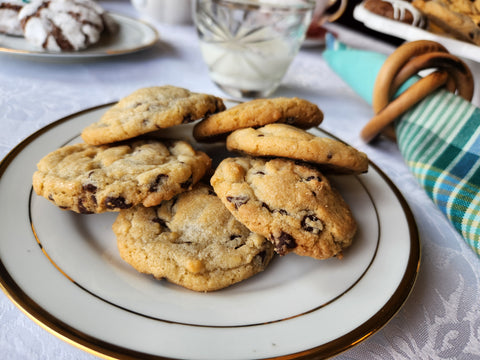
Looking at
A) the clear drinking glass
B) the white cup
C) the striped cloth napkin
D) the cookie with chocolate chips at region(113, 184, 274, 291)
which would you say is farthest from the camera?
the white cup

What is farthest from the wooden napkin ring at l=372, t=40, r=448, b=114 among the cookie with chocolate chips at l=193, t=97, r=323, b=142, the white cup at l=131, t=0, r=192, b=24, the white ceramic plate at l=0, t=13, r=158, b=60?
the white cup at l=131, t=0, r=192, b=24

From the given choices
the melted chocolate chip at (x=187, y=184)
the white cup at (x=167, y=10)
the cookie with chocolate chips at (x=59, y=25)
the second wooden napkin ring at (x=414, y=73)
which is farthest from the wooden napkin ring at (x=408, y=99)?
the white cup at (x=167, y=10)

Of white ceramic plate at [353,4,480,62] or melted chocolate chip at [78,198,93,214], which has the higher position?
white ceramic plate at [353,4,480,62]

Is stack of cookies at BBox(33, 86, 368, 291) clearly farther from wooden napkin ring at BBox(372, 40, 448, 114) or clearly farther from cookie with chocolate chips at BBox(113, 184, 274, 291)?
wooden napkin ring at BBox(372, 40, 448, 114)

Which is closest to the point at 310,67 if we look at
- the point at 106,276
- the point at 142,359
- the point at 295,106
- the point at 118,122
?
the point at 295,106

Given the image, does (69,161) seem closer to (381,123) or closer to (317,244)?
(317,244)

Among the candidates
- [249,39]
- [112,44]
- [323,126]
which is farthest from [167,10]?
[323,126]
